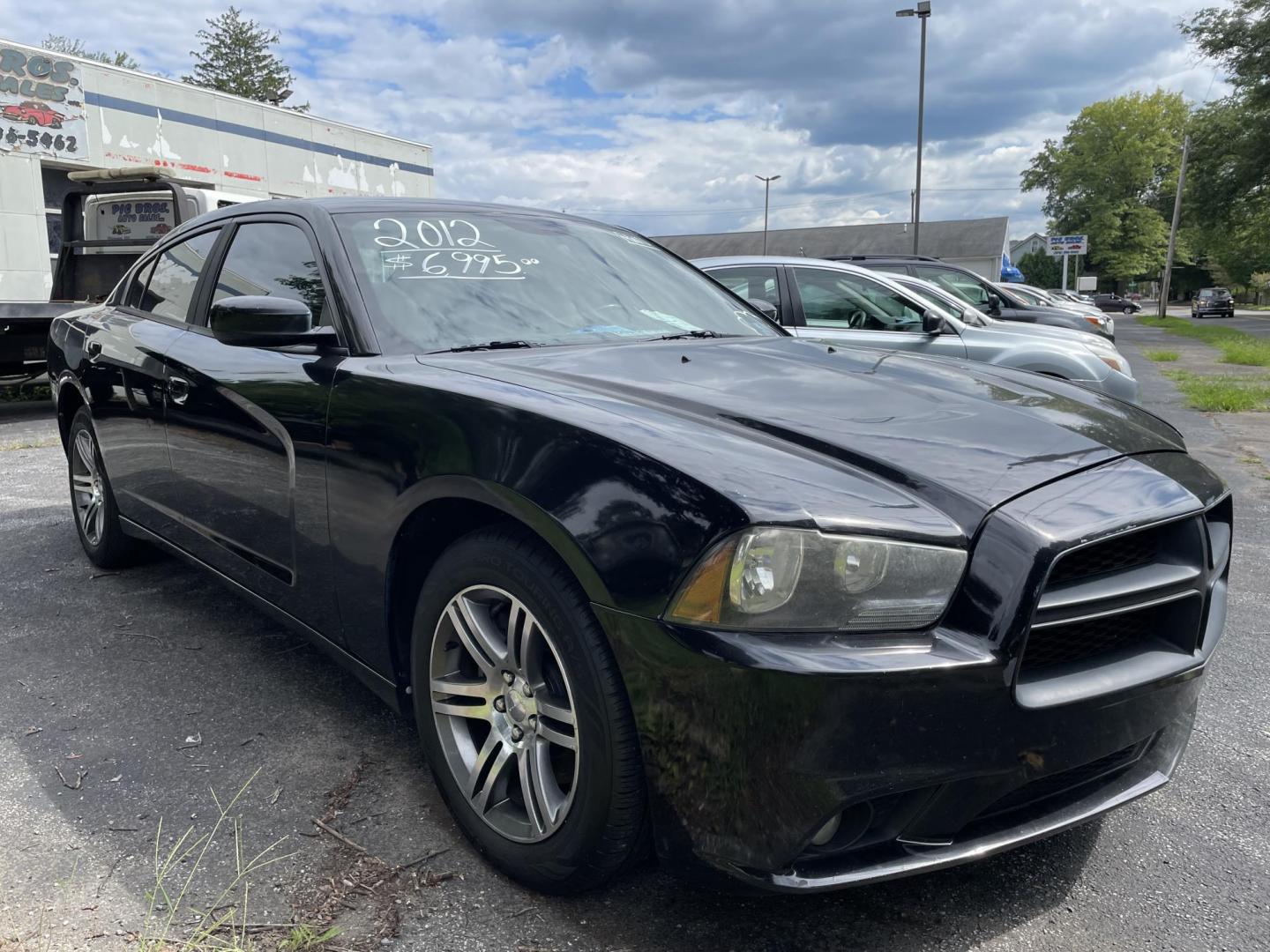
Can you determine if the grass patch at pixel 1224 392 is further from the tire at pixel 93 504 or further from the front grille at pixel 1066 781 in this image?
the tire at pixel 93 504

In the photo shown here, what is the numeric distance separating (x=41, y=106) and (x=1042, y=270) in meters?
74.8

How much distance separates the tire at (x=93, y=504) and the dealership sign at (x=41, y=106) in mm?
11811

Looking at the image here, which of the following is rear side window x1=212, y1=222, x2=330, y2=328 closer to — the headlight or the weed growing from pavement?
the weed growing from pavement

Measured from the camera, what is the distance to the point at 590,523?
1858 millimetres

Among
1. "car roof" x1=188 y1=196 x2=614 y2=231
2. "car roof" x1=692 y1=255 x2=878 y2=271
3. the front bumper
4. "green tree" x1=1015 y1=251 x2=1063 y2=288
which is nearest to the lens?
the front bumper

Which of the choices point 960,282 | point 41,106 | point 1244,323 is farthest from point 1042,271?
point 41,106

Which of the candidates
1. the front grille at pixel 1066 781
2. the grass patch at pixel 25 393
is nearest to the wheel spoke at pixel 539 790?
the front grille at pixel 1066 781

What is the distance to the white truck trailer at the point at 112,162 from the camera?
9578 mm

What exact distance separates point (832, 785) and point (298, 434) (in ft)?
5.67

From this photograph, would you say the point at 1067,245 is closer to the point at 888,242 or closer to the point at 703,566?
the point at 888,242

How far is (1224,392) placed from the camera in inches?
459

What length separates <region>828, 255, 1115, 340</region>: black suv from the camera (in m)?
11.7

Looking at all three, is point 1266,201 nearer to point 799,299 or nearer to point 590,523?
point 799,299

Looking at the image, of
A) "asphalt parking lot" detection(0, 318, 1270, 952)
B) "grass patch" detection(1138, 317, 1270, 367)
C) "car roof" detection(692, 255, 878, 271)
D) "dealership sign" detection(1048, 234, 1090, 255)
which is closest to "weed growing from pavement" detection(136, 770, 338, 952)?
"asphalt parking lot" detection(0, 318, 1270, 952)
